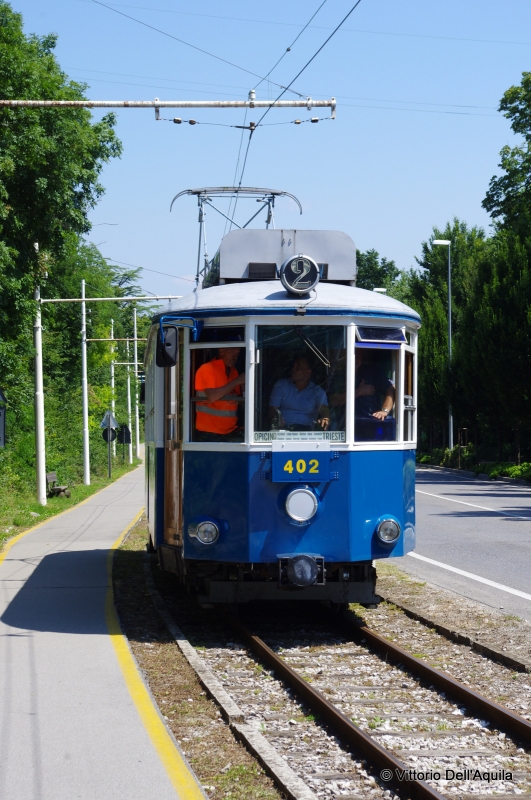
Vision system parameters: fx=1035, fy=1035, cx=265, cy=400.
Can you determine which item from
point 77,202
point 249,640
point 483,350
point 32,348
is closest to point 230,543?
point 249,640

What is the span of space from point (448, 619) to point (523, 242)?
99.6ft

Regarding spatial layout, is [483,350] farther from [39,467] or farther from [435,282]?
[435,282]

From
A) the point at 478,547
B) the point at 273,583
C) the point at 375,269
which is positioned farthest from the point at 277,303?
the point at 375,269

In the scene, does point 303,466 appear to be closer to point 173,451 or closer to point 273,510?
point 273,510

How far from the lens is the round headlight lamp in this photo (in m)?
8.82

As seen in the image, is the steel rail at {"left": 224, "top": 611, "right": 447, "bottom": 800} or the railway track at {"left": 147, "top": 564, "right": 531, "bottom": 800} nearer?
the steel rail at {"left": 224, "top": 611, "right": 447, "bottom": 800}

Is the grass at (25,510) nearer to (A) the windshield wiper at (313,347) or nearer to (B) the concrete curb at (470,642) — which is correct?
(B) the concrete curb at (470,642)

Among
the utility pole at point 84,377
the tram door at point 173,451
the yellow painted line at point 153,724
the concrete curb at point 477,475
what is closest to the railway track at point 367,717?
the yellow painted line at point 153,724

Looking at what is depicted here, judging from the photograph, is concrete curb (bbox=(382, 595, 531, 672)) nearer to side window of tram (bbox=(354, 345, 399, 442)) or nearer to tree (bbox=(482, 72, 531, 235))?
side window of tram (bbox=(354, 345, 399, 442))

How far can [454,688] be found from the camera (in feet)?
23.0

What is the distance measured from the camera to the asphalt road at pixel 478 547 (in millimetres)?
12055

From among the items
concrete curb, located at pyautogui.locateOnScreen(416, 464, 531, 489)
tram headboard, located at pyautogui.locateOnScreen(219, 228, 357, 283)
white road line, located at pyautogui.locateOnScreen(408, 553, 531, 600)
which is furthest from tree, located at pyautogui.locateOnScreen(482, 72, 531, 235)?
tram headboard, located at pyautogui.locateOnScreen(219, 228, 357, 283)

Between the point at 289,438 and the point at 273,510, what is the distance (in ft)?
2.06

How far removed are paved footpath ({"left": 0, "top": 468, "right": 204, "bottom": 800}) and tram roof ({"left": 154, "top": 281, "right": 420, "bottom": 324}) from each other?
9.83 ft
